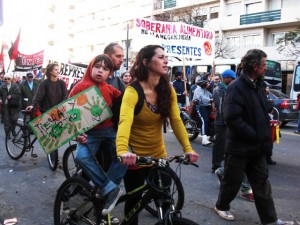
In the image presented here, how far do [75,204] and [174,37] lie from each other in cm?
1008

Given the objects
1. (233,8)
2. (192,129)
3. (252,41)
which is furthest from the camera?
(233,8)

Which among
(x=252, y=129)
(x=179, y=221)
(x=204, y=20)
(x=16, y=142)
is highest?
(x=204, y=20)

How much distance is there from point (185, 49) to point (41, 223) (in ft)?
31.7

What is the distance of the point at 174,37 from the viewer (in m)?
13.0

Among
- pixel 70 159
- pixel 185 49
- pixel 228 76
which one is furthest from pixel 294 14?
pixel 70 159

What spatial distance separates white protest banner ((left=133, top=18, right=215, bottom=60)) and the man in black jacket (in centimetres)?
837

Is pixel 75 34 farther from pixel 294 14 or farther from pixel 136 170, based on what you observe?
pixel 136 170

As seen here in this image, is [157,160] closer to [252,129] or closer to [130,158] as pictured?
[130,158]

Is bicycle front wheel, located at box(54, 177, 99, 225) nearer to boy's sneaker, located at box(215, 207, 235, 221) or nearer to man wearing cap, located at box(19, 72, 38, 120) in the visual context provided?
boy's sneaker, located at box(215, 207, 235, 221)

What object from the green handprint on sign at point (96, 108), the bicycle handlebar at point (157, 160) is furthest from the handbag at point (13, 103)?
the bicycle handlebar at point (157, 160)

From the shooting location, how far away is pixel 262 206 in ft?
12.8

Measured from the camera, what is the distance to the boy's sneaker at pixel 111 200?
315 cm

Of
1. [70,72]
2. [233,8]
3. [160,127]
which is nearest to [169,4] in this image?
[233,8]

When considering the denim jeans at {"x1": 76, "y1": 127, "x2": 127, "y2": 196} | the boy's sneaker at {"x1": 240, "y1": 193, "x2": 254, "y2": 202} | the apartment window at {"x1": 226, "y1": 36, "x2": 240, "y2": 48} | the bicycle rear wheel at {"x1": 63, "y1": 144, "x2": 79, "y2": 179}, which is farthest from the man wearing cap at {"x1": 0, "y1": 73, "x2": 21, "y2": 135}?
the apartment window at {"x1": 226, "y1": 36, "x2": 240, "y2": 48}
